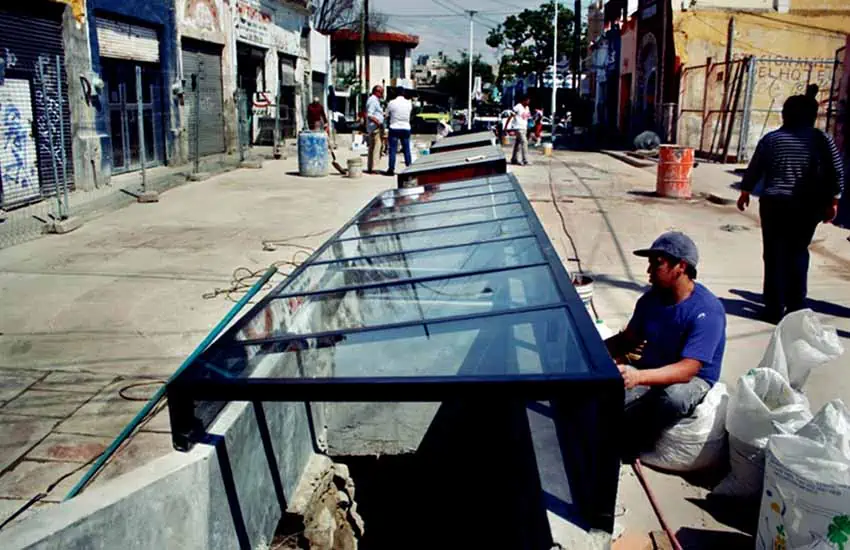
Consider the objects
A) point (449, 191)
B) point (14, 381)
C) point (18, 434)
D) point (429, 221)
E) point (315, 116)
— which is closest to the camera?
point (18, 434)

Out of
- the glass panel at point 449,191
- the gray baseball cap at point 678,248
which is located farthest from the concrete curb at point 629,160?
the gray baseball cap at point 678,248

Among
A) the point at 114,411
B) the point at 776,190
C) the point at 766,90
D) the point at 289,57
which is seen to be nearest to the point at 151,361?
the point at 114,411

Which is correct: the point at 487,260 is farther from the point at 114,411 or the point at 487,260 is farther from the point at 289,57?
the point at 289,57

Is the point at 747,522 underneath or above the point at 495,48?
underneath

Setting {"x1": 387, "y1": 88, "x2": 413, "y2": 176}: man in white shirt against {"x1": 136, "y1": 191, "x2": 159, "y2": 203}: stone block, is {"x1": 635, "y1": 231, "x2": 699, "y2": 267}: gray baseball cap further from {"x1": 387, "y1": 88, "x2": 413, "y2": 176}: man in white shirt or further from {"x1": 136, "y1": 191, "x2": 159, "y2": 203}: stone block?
{"x1": 387, "y1": 88, "x2": 413, "y2": 176}: man in white shirt

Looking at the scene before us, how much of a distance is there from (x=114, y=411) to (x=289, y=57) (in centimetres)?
2496

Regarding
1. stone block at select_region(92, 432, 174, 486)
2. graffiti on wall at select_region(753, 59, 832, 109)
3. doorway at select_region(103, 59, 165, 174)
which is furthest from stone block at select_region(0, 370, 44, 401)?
graffiti on wall at select_region(753, 59, 832, 109)

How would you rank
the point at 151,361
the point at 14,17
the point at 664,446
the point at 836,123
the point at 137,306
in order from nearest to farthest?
the point at 664,446, the point at 151,361, the point at 137,306, the point at 14,17, the point at 836,123

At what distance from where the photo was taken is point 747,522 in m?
3.46

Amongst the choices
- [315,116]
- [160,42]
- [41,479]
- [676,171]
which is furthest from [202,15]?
[41,479]

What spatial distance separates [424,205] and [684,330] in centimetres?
278

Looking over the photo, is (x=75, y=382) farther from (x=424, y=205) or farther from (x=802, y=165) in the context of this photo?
(x=802, y=165)

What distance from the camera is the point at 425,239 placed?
4754mm

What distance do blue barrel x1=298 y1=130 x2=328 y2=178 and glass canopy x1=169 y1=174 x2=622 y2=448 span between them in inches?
475
